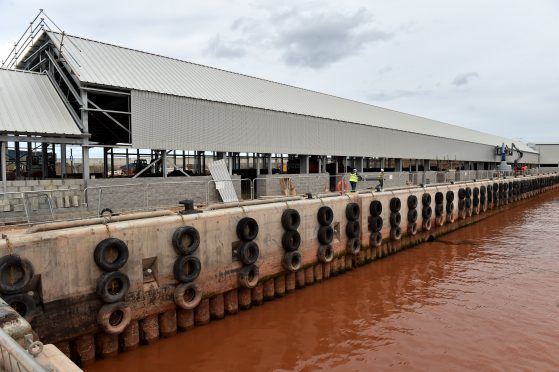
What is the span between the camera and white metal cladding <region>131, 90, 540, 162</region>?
800 inches

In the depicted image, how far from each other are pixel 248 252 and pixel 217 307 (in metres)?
1.92

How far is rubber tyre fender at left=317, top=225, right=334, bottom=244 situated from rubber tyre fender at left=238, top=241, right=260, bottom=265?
3.68 meters

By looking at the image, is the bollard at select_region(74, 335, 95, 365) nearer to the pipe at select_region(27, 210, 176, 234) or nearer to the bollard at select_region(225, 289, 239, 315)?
the pipe at select_region(27, 210, 176, 234)

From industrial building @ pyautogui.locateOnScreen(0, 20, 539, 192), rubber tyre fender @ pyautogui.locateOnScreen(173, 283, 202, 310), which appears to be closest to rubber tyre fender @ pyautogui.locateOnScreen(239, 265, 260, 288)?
rubber tyre fender @ pyautogui.locateOnScreen(173, 283, 202, 310)

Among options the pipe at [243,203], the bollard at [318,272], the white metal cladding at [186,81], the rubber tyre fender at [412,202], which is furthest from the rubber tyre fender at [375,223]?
the white metal cladding at [186,81]

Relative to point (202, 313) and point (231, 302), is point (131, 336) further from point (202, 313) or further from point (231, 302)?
point (231, 302)

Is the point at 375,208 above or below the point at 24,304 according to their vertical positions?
above

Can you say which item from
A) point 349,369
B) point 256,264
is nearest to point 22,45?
point 256,264

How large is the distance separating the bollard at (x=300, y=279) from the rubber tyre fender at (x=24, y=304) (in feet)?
28.4

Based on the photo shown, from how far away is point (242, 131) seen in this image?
25188mm

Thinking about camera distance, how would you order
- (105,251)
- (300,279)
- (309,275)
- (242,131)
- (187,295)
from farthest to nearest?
(242,131) → (309,275) → (300,279) → (187,295) → (105,251)

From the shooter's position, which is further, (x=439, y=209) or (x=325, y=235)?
(x=439, y=209)

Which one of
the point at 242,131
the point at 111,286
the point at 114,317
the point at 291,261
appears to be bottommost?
the point at 114,317

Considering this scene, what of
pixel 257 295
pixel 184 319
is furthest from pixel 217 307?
pixel 257 295
